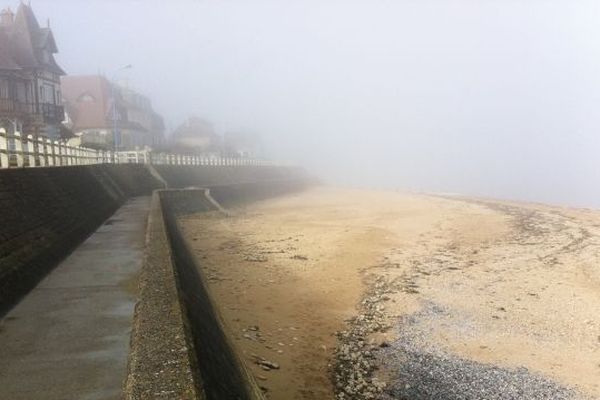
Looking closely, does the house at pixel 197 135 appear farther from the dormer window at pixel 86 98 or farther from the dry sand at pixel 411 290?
the dry sand at pixel 411 290

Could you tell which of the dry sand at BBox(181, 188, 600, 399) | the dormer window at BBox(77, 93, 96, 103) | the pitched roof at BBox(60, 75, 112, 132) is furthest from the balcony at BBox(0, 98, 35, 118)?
the dormer window at BBox(77, 93, 96, 103)

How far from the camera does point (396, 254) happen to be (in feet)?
63.3

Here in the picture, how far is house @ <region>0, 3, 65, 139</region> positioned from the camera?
115ft

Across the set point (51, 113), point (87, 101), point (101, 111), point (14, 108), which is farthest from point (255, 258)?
point (87, 101)

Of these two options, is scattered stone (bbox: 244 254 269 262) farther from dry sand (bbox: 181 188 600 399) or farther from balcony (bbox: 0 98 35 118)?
balcony (bbox: 0 98 35 118)

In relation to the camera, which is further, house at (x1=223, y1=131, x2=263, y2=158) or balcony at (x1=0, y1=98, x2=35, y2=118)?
house at (x1=223, y1=131, x2=263, y2=158)

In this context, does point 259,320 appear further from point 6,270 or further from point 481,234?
point 481,234

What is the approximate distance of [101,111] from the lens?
5791 cm

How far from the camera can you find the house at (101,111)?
5612 centimetres

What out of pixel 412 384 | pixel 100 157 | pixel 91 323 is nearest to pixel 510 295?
pixel 412 384

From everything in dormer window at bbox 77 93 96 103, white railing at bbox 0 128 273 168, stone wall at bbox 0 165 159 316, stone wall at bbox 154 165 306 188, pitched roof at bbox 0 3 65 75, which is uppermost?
pitched roof at bbox 0 3 65 75

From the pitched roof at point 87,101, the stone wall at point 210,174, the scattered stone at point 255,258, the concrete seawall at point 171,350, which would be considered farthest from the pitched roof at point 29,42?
the concrete seawall at point 171,350

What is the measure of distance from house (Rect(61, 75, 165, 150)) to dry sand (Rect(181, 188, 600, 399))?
33185 millimetres

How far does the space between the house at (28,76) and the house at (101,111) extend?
10.8 m
